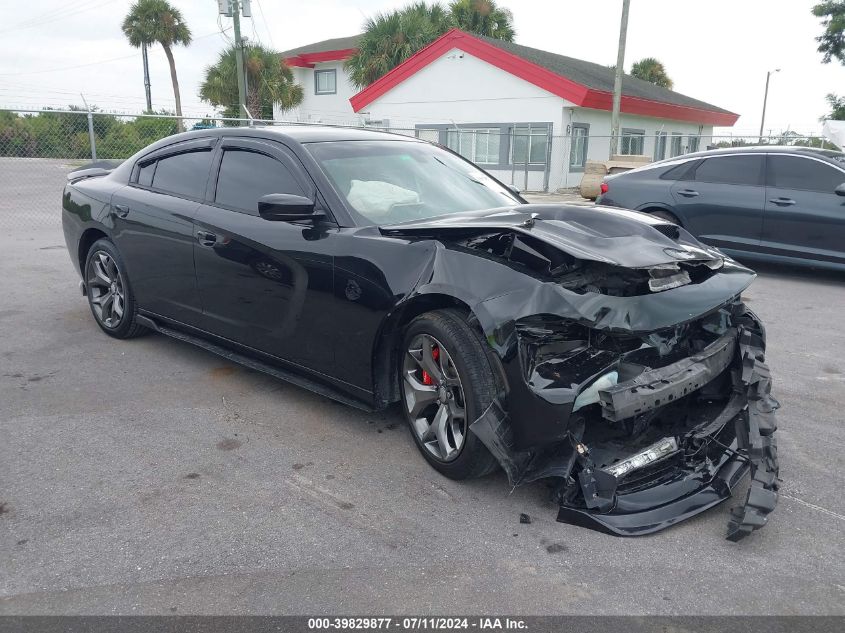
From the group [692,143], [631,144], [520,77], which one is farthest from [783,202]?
[692,143]

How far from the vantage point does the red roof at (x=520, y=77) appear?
22.5 meters

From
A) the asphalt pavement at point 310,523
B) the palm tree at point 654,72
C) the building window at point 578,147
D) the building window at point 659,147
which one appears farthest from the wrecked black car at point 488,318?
the palm tree at point 654,72

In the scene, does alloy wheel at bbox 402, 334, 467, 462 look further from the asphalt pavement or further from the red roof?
the red roof

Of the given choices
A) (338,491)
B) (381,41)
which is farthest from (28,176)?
(381,41)

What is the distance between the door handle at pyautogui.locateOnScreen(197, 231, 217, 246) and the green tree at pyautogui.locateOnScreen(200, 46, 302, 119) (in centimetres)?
2973

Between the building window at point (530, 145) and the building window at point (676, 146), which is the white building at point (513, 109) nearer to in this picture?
the building window at point (530, 145)

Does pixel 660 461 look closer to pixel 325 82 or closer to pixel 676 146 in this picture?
pixel 676 146

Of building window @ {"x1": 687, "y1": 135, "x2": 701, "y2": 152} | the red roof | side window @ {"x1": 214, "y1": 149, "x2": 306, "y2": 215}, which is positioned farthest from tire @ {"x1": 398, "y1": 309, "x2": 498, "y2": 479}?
building window @ {"x1": 687, "y1": 135, "x2": 701, "y2": 152}

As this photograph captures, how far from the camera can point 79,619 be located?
241 centimetres

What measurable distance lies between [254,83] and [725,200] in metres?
Result: 29.2

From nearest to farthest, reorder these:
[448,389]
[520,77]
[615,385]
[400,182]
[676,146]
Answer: [615,385], [448,389], [400,182], [520,77], [676,146]

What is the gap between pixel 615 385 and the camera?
111 inches

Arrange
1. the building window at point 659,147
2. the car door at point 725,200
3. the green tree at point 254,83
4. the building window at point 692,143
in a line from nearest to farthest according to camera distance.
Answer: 1. the car door at point 725,200
2. the building window at point 659,147
3. the building window at point 692,143
4. the green tree at point 254,83

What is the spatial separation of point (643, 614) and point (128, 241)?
4.21 meters
